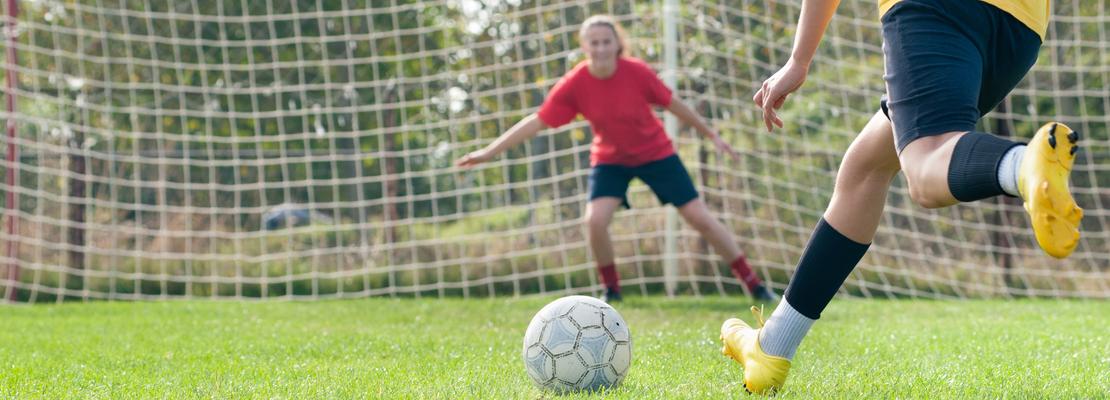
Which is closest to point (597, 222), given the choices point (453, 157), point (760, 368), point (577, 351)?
point (577, 351)

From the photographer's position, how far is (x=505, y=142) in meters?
5.31

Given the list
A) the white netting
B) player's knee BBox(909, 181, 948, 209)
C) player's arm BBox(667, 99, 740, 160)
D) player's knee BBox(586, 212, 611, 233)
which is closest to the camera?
player's knee BBox(909, 181, 948, 209)

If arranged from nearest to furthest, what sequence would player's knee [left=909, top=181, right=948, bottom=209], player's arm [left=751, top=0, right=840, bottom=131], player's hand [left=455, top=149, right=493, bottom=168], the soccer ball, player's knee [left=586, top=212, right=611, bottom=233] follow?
player's knee [left=909, top=181, right=948, bottom=209] → player's arm [left=751, top=0, right=840, bottom=131] → the soccer ball → player's hand [left=455, top=149, right=493, bottom=168] → player's knee [left=586, top=212, right=611, bottom=233]

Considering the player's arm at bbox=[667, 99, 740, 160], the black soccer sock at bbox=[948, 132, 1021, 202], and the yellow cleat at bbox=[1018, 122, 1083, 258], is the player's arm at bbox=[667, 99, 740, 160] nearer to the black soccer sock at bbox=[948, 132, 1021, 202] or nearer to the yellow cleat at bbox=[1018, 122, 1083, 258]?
the black soccer sock at bbox=[948, 132, 1021, 202]

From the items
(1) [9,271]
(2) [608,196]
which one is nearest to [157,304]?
(1) [9,271]

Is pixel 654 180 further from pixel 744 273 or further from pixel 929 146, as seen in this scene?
pixel 929 146

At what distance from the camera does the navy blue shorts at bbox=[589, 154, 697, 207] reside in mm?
5711

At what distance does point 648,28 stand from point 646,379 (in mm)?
5974

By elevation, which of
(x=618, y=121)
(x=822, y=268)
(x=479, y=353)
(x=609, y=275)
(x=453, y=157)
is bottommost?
(x=479, y=353)

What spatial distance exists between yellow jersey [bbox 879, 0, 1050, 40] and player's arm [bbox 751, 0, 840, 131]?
13 cm

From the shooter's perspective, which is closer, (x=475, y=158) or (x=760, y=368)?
(x=760, y=368)

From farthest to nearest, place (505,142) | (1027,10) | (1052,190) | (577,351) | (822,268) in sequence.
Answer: (505,142) < (577,351) < (822,268) < (1027,10) < (1052,190)

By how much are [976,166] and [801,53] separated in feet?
1.91

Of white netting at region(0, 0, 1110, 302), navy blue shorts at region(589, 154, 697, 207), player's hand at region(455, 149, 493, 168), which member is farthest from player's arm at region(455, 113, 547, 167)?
white netting at region(0, 0, 1110, 302)
